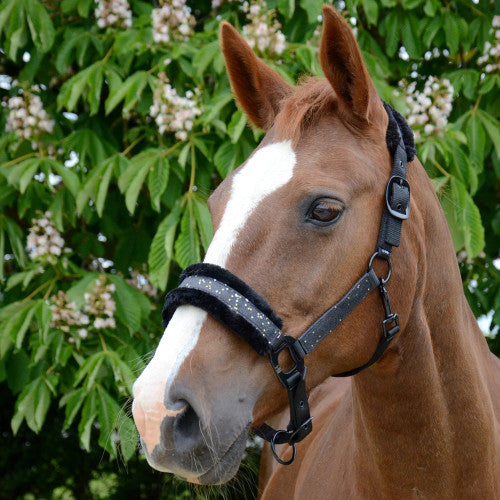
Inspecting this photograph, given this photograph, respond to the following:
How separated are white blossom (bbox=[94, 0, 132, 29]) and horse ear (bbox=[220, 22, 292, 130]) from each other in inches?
Result: 55.6

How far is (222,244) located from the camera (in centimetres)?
143

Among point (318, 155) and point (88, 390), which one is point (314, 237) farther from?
point (88, 390)

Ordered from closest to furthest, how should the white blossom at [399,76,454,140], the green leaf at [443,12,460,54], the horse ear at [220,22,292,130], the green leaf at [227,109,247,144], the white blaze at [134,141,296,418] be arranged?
the white blaze at [134,141,296,418] → the horse ear at [220,22,292,130] → the green leaf at [227,109,247,144] → the white blossom at [399,76,454,140] → the green leaf at [443,12,460,54]

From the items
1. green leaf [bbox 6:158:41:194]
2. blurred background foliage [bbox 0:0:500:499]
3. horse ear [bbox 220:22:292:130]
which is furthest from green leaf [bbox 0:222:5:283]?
horse ear [bbox 220:22:292:130]

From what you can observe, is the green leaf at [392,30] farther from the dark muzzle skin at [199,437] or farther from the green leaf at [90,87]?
the dark muzzle skin at [199,437]

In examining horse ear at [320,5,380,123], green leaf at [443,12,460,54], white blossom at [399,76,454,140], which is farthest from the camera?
green leaf at [443,12,460,54]

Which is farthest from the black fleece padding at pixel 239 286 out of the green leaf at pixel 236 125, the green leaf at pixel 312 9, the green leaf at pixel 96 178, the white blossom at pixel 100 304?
the green leaf at pixel 312 9

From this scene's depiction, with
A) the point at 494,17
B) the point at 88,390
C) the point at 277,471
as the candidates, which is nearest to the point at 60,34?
the point at 88,390

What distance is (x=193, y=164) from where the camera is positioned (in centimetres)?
285

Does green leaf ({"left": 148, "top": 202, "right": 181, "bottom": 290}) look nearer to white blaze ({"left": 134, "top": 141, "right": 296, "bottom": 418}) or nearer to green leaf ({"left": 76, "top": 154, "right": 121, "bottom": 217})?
green leaf ({"left": 76, "top": 154, "right": 121, "bottom": 217})

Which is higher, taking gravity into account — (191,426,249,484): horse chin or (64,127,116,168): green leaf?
(64,127,116,168): green leaf

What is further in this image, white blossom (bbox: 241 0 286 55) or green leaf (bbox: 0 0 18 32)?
green leaf (bbox: 0 0 18 32)

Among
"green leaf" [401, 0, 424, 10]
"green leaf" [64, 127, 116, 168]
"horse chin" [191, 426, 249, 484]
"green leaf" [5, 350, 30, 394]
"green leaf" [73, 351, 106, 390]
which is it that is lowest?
"green leaf" [5, 350, 30, 394]

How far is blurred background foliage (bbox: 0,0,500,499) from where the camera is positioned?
2750mm
